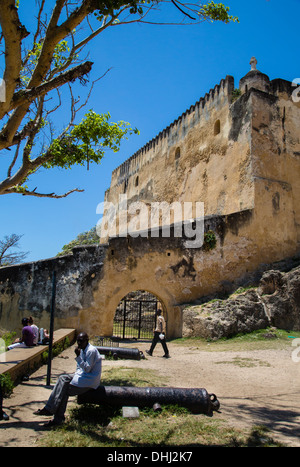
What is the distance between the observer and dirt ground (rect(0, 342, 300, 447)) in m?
4.22

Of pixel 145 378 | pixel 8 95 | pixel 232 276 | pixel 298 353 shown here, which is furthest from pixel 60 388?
pixel 232 276

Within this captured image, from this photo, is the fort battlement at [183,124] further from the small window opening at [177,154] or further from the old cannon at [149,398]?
the old cannon at [149,398]

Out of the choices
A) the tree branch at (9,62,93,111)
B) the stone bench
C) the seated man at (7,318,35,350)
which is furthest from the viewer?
Answer: the seated man at (7,318,35,350)

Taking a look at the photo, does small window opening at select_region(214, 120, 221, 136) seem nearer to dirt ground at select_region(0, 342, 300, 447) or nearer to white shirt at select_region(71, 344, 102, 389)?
dirt ground at select_region(0, 342, 300, 447)

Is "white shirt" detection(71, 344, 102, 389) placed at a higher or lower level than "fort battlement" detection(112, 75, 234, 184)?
lower

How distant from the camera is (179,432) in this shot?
396 centimetres

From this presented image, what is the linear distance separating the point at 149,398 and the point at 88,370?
923 millimetres

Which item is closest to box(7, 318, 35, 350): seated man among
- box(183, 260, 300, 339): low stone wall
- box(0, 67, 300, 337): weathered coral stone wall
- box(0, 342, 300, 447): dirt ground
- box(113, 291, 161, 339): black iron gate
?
box(0, 342, 300, 447): dirt ground

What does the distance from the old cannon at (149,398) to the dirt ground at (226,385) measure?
0.25 meters

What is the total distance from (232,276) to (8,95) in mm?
10627

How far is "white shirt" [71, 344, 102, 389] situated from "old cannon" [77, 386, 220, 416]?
0.14 m

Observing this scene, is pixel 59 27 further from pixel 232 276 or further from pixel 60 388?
pixel 232 276

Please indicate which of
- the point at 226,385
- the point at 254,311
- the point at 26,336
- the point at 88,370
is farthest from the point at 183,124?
the point at 88,370

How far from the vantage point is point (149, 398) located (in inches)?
187
